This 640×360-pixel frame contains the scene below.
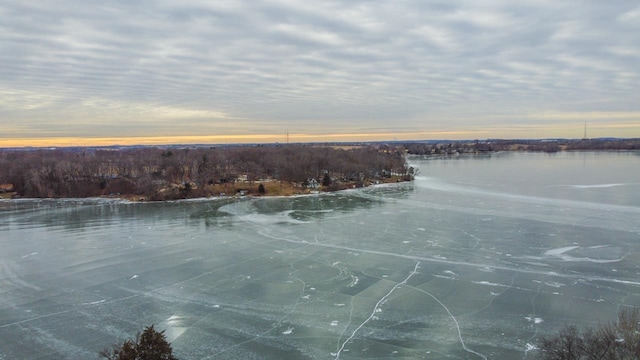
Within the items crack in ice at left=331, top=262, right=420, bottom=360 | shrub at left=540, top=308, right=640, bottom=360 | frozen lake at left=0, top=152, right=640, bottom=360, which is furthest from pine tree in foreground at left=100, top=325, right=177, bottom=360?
shrub at left=540, top=308, right=640, bottom=360

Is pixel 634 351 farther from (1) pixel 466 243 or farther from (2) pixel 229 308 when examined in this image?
(1) pixel 466 243

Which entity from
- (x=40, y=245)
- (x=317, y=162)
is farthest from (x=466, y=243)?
(x=317, y=162)

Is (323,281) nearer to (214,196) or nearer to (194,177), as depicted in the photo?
(214,196)

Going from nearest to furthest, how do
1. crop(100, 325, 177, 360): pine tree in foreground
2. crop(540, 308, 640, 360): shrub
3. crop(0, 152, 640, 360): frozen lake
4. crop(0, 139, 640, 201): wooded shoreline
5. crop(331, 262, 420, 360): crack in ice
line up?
crop(100, 325, 177, 360): pine tree in foreground < crop(540, 308, 640, 360): shrub < crop(331, 262, 420, 360): crack in ice < crop(0, 152, 640, 360): frozen lake < crop(0, 139, 640, 201): wooded shoreline

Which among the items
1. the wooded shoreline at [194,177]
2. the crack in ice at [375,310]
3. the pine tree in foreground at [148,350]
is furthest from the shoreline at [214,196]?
the pine tree in foreground at [148,350]

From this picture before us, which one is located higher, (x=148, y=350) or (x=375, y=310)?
(x=148, y=350)

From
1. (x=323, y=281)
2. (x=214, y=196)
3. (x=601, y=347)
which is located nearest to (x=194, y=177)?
(x=214, y=196)

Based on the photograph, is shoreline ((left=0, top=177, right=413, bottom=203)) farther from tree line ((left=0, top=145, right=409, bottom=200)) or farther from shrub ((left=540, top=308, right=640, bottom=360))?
shrub ((left=540, top=308, right=640, bottom=360))

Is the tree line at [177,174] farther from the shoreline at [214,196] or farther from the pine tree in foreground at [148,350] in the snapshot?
the pine tree in foreground at [148,350]
